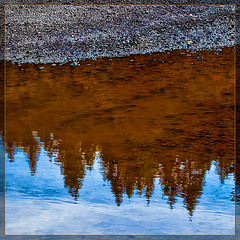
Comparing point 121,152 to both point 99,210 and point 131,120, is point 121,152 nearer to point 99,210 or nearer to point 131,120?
point 131,120

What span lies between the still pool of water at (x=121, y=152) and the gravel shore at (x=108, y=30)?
9.50 feet

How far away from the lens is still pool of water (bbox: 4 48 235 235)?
4180 mm

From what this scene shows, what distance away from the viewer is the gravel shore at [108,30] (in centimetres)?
1505

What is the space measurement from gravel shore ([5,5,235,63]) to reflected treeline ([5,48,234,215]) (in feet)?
4.64

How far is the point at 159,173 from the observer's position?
18.1 feet

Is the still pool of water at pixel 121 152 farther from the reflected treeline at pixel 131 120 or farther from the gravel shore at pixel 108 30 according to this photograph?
the gravel shore at pixel 108 30

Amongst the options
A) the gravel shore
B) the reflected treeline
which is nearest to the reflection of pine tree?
the reflected treeline

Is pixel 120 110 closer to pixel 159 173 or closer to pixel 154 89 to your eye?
pixel 154 89

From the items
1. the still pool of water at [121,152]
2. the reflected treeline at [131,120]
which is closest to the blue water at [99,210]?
the still pool of water at [121,152]

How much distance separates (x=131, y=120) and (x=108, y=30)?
8.91m

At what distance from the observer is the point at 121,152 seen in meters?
6.39

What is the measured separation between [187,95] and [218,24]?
27.2 feet

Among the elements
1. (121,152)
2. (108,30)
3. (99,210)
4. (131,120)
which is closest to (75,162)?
(121,152)

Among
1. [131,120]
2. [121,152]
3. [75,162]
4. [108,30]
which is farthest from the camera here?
[108,30]
